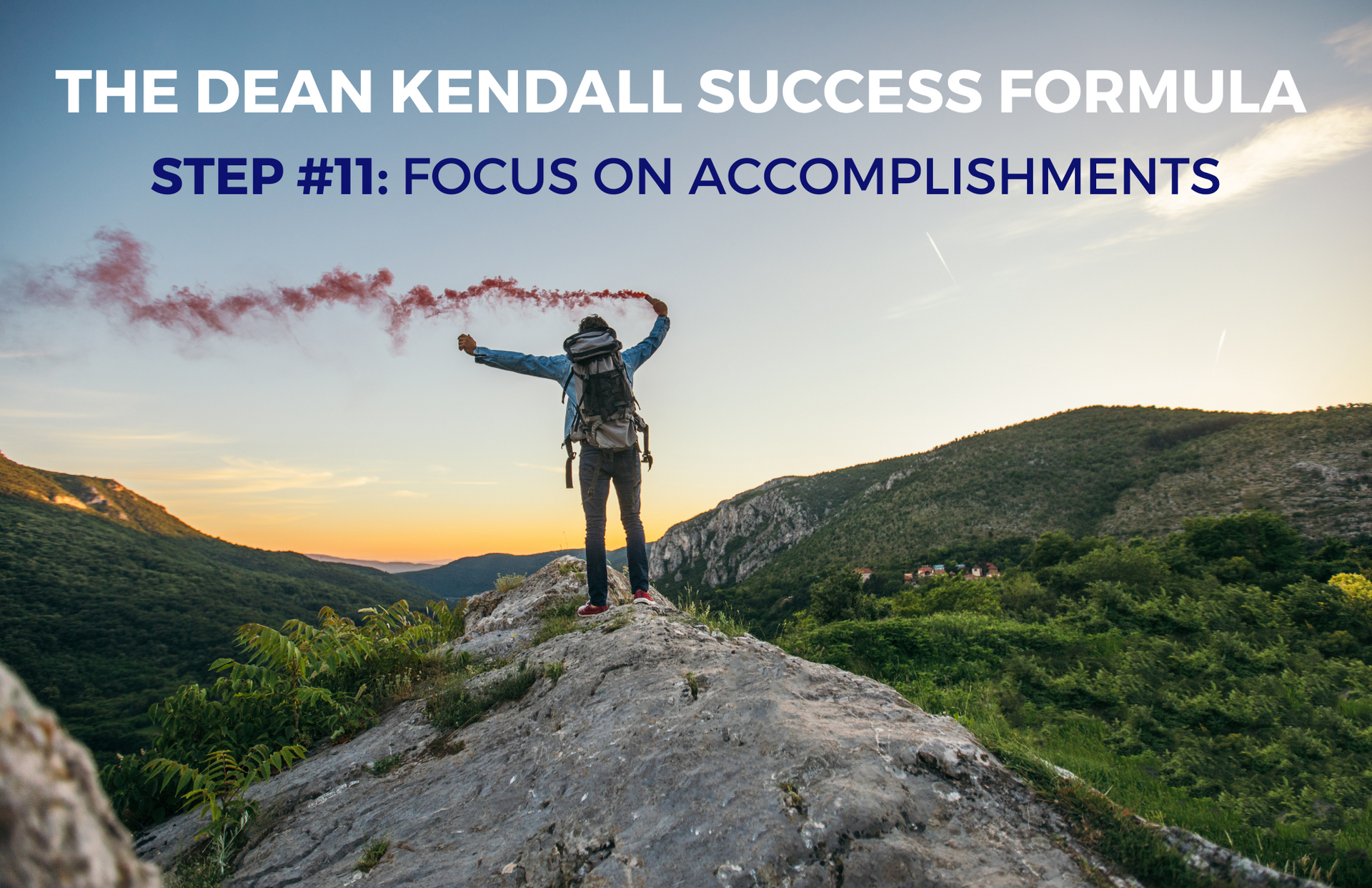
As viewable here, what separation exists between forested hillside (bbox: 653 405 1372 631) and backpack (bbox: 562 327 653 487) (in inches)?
1331

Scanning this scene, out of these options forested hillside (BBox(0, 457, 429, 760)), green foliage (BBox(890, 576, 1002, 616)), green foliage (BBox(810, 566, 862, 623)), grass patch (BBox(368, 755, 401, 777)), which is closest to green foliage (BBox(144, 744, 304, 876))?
grass patch (BBox(368, 755, 401, 777))

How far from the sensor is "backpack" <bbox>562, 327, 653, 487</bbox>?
247 inches

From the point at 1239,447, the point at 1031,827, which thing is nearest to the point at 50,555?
the point at 1031,827

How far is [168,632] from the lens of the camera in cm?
6938

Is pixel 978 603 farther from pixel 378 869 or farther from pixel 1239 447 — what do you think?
pixel 1239 447

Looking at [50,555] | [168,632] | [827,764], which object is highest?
[827,764]

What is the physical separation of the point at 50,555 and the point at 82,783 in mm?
128533

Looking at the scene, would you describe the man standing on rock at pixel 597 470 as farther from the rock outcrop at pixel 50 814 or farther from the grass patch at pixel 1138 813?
the rock outcrop at pixel 50 814

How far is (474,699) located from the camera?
17.3ft

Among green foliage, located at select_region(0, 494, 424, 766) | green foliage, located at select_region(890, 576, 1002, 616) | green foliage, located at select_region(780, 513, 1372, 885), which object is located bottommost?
green foliage, located at select_region(0, 494, 424, 766)

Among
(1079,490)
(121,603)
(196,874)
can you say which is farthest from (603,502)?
(121,603)

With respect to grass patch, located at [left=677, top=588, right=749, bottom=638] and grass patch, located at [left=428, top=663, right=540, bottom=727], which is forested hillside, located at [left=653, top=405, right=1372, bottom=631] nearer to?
grass patch, located at [left=677, top=588, right=749, bottom=638]

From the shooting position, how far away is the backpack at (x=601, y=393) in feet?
20.5

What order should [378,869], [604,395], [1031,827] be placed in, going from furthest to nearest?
[604,395] < [378,869] < [1031,827]
